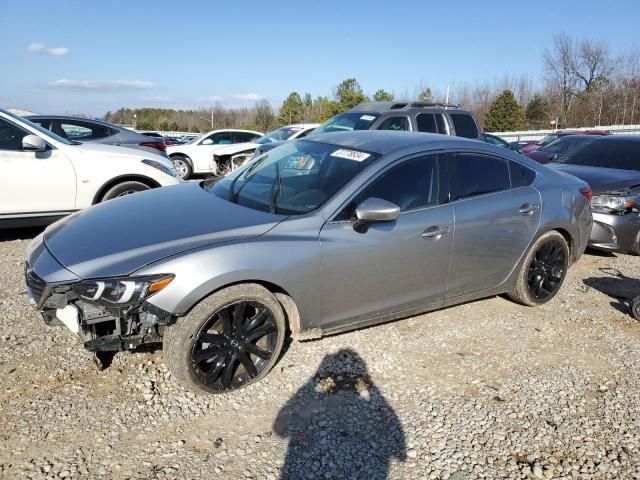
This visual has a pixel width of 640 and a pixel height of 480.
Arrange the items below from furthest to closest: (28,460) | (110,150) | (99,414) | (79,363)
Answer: (110,150) → (79,363) → (99,414) → (28,460)

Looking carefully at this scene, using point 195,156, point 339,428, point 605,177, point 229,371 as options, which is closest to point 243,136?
point 195,156

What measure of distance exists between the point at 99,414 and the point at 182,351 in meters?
0.60

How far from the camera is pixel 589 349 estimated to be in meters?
4.00

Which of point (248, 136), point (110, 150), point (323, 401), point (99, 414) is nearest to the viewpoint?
point (99, 414)

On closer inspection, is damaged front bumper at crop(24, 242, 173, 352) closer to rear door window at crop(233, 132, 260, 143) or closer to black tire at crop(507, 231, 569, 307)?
black tire at crop(507, 231, 569, 307)

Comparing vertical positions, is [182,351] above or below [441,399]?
above

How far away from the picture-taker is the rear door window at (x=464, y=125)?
9031 mm

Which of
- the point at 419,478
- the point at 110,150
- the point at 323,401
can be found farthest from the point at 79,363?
the point at 110,150

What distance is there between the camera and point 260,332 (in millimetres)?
3188

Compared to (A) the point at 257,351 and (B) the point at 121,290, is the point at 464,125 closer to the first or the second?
(A) the point at 257,351

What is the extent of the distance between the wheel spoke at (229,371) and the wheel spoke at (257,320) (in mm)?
180

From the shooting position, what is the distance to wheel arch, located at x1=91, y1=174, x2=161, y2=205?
623 cm

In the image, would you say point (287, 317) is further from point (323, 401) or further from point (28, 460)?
point (28, 460)

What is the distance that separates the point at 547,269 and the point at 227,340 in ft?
10.2
